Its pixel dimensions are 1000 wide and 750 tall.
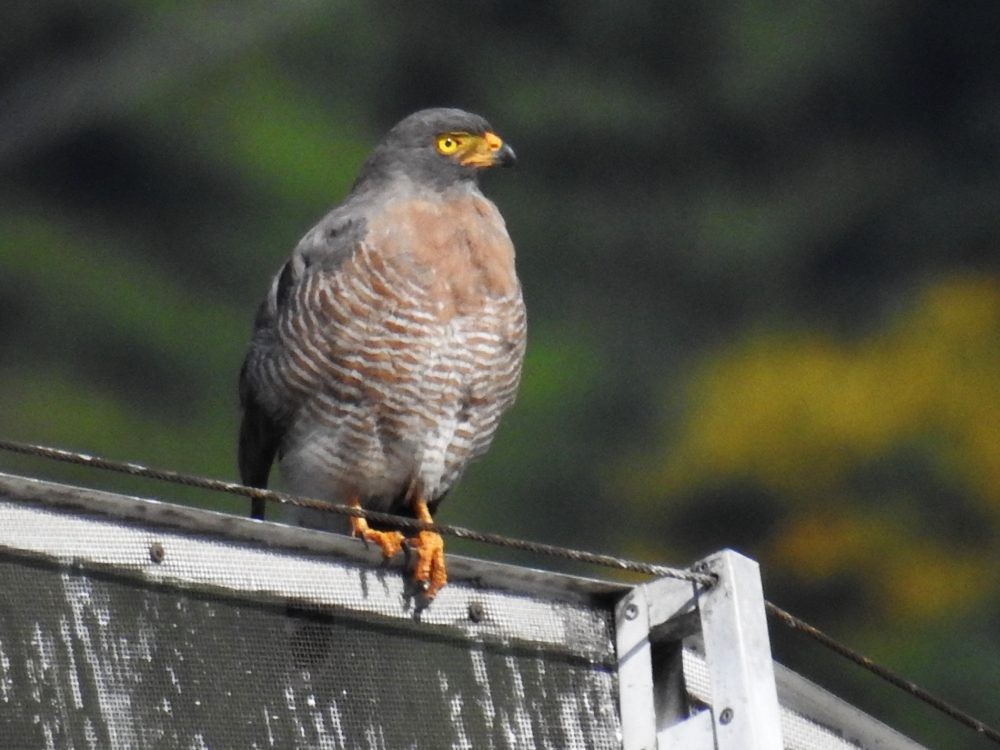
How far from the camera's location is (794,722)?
2.49 m

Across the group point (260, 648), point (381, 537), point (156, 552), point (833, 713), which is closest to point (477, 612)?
point (260, 648)

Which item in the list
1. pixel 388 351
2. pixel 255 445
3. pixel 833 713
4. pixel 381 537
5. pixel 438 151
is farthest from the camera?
pixel 438 151

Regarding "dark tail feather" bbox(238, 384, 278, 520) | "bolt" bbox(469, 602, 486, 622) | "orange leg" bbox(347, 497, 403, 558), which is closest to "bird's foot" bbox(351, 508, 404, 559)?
"orange leg" bbox(347, 497, 403, 558)

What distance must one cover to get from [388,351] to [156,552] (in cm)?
176

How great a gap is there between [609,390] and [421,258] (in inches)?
265

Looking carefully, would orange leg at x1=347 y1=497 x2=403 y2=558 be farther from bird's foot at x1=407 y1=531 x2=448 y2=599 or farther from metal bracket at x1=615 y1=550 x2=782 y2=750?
metal bracket at x1=615 y1=550 x2=782 y2=750

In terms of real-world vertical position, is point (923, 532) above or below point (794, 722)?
above

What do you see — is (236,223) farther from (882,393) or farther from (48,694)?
(48,694)

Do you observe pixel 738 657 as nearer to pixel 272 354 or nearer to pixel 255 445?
pixel 272 354

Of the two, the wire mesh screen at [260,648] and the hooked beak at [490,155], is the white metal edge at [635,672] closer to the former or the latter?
the wire mesh screen at [260,648]

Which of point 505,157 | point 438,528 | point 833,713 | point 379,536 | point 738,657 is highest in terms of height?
point 505,157

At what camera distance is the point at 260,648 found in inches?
85.1

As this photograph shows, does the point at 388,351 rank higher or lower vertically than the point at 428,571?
higher

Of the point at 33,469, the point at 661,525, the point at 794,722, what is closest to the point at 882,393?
the point at 661,525
